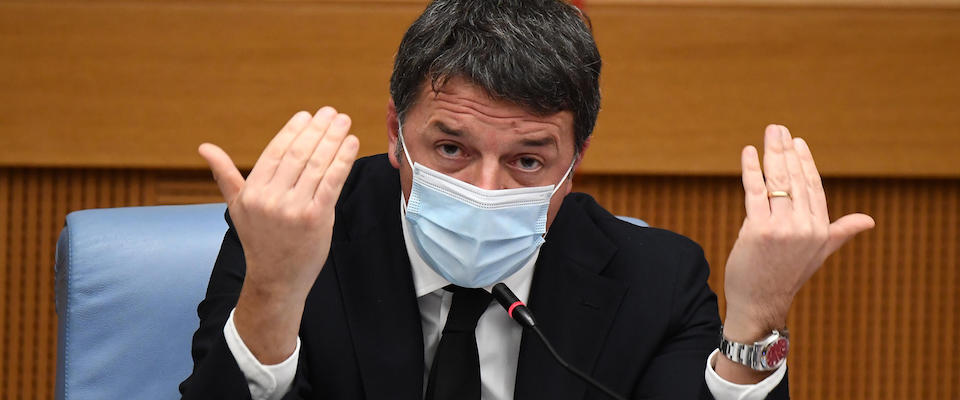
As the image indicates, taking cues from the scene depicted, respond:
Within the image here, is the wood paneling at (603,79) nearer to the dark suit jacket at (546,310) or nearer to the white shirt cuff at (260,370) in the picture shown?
the dark suit jacket at (546,310)

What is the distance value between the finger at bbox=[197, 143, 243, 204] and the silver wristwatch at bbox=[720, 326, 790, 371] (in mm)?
621

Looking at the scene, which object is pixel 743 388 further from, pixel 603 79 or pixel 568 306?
pixel 603 79

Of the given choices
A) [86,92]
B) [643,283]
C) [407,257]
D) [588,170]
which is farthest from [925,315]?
[86,92]

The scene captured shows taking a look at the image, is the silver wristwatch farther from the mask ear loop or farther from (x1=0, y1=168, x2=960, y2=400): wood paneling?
(x1=0, y1=168, x2=960, y2=400): wood paneling

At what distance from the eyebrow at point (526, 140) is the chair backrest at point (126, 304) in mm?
411

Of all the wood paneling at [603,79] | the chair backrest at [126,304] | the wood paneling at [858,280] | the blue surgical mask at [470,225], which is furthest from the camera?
the wood paneling at [858,280]

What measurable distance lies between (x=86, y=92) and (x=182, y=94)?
0.71ft

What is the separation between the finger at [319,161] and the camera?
1105 mm

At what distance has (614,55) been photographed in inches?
94.3

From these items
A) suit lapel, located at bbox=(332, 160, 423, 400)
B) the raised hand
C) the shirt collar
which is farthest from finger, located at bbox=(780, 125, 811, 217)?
suit lapel, located at bbox=(332, 160, 423, 400)

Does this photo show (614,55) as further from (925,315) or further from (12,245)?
(12,245)

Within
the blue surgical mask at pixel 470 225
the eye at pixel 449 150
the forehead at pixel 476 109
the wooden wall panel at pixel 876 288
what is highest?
the forehead at pixel 476 109

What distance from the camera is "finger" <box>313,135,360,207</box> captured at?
1.12 meters

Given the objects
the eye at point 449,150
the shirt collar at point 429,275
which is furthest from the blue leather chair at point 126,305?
the eye at point 449,150
